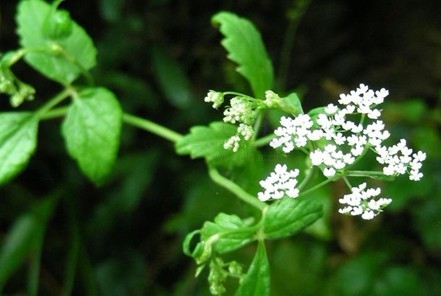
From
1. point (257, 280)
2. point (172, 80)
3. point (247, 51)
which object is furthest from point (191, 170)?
point (257, 280)

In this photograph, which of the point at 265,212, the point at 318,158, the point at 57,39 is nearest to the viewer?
the point at 318,158

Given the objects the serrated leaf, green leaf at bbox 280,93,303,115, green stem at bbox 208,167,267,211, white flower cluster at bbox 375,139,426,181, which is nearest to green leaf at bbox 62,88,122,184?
green stem at bbox 208,167,267,211

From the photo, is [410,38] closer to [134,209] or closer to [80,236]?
[134,209]

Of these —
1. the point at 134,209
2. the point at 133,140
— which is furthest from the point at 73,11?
the point at 134,209

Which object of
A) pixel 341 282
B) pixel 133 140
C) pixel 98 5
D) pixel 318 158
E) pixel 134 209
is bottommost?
pixel 341 282

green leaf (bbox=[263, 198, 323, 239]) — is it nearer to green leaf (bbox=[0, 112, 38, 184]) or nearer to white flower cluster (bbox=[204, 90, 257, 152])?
white flower cluster (bbox=[204, 90, 257, 152])

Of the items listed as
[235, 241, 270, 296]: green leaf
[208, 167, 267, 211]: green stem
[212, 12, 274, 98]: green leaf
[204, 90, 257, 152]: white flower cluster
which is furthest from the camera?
[212, 12, 274, 98]: green leaf

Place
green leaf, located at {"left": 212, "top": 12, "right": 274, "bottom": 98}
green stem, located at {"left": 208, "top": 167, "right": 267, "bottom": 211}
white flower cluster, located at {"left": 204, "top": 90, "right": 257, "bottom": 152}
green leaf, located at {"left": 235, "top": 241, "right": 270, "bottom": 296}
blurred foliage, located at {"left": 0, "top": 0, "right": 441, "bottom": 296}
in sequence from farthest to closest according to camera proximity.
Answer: blurred foliage, located at {"left": 0, "top": 0, "right": 441, "bottom": 296}, green leaf, located at {"left": 212, "top": 12, "right": 274, "bottom": 98}, green stem, located at {"left": 208, "top": 167, "right": 267, "bottom": 211}, green leaf, located at {"left": 235, "top": 241, "right": 270, "bottom": 296}, white flower cluster, located at {"left": 204, "top": 90, "right": 257, "bottom": 152}
